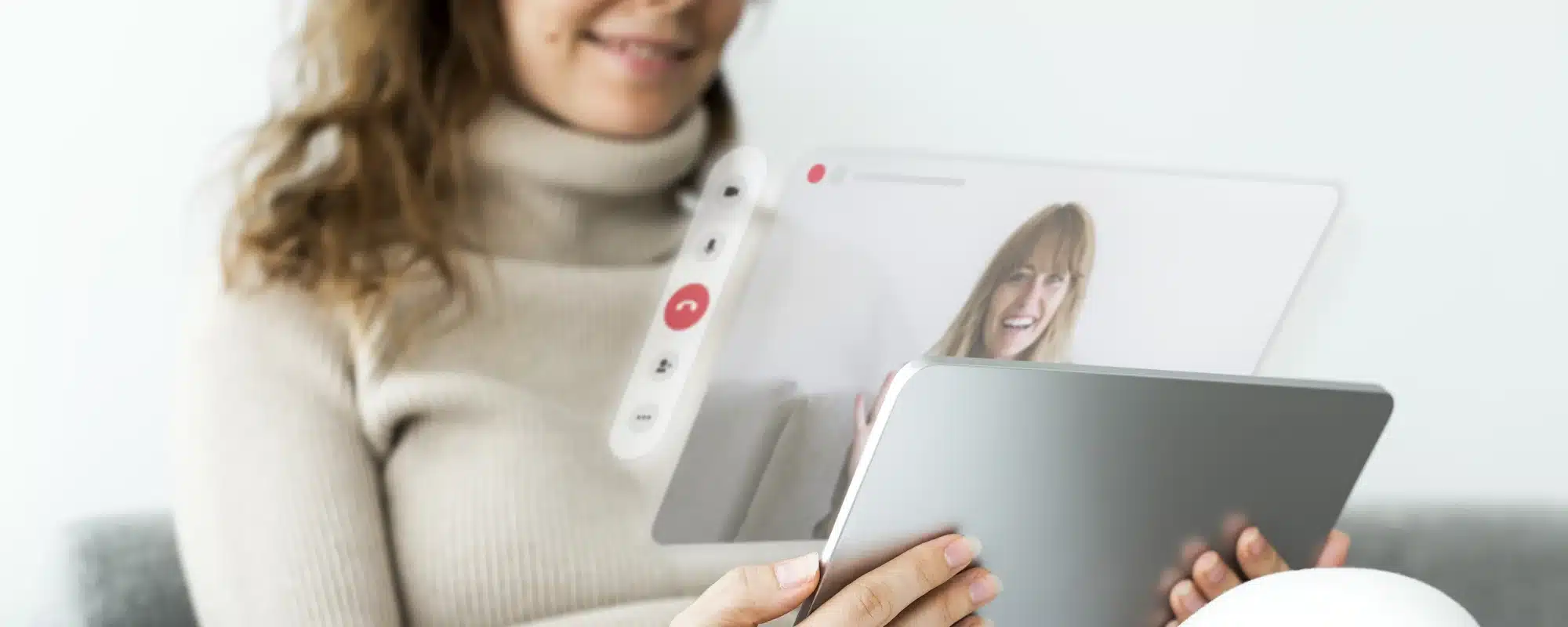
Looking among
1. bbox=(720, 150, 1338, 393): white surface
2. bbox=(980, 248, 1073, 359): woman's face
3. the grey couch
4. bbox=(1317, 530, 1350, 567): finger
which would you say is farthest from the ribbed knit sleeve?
the grey couch

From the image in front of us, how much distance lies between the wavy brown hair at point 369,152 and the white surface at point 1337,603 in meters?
0.45

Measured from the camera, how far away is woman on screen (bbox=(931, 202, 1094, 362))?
593mm

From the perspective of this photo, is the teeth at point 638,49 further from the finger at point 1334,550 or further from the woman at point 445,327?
the finger at point 1334,550

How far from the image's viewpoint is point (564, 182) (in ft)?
2.59

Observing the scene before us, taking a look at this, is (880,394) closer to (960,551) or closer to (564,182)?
(960,551)

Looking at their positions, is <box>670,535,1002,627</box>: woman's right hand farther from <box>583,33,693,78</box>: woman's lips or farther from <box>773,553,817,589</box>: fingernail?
<box>583,33,693,78</box>: woman's lips

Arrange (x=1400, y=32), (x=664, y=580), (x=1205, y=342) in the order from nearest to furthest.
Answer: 1. (x=1205, y=342)
2. (x=664, y=580)
3. (x=1400, y=32)

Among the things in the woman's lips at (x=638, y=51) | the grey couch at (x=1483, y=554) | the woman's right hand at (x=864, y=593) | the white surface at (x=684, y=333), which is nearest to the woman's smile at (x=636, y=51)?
the woman's lips at (x=638, y=51)

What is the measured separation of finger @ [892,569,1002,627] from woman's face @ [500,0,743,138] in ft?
1.27

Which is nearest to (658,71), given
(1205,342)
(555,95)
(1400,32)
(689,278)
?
(555,95)

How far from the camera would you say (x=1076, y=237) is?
597mm

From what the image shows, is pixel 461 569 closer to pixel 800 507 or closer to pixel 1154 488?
pixel 800 507

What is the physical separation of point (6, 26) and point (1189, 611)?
654mm

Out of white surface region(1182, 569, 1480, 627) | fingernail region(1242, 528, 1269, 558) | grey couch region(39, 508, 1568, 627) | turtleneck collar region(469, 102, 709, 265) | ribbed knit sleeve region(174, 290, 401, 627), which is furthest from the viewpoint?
grey couch region(39, 508, 1568, 627)
